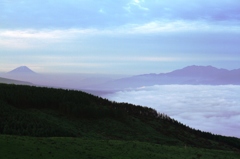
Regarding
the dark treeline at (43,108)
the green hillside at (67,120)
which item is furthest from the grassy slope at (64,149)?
the dark treeline at (43,108)

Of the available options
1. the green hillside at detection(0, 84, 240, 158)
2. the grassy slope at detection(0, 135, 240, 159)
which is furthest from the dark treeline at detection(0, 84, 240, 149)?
the grassy slope at detection(0, 135, 240, 159)

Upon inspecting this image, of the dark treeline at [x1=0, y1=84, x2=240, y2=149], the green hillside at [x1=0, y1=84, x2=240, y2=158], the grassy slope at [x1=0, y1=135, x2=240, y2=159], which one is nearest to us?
the grassy slope at [x1=0, y1=135, x2=240, y2=159]

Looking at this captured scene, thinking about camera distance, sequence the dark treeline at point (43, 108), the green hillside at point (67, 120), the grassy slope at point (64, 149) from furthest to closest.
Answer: the green hillside at point (67, 120), the dark treeline at point (43, 108), the grassy slope at point (64, 149)

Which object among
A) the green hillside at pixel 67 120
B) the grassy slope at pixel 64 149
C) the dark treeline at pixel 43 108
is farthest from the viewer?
the green hillside at pixel 67 120

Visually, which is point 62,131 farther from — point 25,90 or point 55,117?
point 25,90

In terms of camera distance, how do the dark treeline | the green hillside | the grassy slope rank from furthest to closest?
the green hillside
the dark treeline
the grassy slope

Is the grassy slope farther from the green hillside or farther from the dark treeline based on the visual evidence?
the dark treeline

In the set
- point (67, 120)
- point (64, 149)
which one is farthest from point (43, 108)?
point (64, 149)

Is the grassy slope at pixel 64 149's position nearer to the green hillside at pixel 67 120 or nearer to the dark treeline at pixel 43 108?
the green hillside at pixel 67 120

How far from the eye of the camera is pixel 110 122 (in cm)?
9475

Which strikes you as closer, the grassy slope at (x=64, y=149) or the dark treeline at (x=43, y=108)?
the grassy slope at (x=64, y=149)

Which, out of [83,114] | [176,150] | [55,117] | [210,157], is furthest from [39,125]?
[210,157]

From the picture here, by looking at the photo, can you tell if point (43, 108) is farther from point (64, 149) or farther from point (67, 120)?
point (64, 149)

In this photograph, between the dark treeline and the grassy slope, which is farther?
the dark treeline
